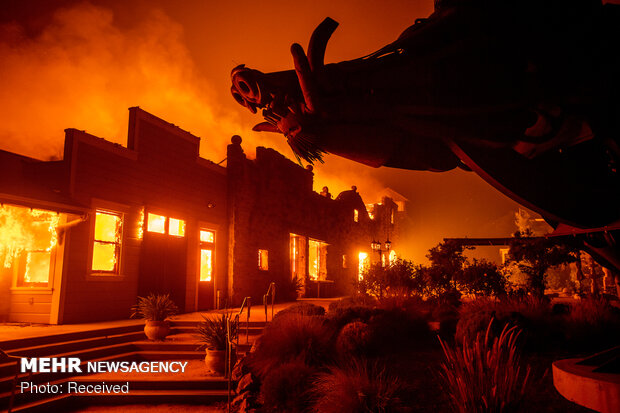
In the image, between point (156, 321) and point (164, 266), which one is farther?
point (164, 266)

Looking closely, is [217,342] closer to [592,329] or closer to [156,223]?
[156,223]

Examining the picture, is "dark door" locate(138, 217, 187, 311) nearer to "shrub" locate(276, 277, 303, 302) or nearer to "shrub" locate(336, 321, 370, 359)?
"shrub" locate(276, 277, 303, 302)

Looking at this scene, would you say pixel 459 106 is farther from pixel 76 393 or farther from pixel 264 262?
pixel 264 262

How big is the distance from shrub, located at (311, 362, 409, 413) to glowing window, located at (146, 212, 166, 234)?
8368 mm

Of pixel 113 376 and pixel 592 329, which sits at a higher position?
pixel 592 329

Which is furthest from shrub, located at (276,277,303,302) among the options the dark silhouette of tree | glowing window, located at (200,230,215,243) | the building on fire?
the dark silhouette of tree

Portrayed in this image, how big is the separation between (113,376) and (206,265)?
6813mm

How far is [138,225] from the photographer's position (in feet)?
38.3

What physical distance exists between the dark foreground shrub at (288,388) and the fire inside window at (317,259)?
1433 centimetres

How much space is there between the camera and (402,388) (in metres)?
5.00

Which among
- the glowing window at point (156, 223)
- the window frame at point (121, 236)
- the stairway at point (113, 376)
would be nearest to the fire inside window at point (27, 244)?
the window frame at point (121, 236)

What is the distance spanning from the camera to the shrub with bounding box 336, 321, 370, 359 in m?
6.87

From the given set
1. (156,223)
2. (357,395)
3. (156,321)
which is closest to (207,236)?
(156,223)

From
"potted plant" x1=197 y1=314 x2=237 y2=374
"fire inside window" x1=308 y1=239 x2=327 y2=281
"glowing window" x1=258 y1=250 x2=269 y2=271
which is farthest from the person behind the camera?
"fire inside window" x1=308 y1=239 x2=327 y2=281
